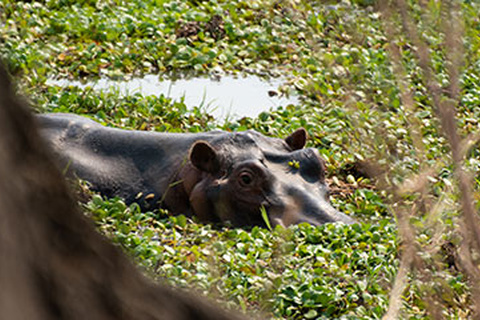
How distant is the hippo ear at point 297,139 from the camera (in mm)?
5836

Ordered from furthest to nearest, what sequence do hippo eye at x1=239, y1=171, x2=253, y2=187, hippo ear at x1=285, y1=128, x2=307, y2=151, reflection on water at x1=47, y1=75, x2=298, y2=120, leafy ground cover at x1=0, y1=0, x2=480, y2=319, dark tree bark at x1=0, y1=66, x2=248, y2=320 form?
1. reflection on water at x1=47, y1=75, x2=298, y2=120
2. hippo ear at x1=285, y1=128, x2=307, y2=151
3. hippo eye at x1=239, y1=171, x2=253, y2=187
4. leafy ground cover at x1=0, y1=0, x2=480, y2=319
5. dark tree bark at x1=0, y1=66, x2=248, y2=320

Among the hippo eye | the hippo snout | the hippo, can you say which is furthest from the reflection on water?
the hippo snout

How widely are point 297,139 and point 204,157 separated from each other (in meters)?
0.70

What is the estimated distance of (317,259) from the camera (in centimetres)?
495

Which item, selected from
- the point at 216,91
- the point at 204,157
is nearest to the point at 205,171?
the point at 204,157

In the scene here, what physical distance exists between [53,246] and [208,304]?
31 cm

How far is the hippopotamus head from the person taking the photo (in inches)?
209

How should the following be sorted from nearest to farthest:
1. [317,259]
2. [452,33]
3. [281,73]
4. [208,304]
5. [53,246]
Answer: [53,246] < [208,304] < [452,33] < [317,259] < [281,73]

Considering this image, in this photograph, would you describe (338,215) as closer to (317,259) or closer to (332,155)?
(317,259)

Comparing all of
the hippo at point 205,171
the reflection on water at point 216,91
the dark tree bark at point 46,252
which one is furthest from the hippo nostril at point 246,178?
the dark tree bark at point 46,252

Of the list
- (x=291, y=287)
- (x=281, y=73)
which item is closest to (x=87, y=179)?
(x=291, y=287)

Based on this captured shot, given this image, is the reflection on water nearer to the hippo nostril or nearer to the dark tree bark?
the hippo nostril

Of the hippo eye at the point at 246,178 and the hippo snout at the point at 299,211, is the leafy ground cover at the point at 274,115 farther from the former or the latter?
the hippo eye at the point at 246,178

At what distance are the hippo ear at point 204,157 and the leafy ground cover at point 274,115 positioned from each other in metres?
0.36
